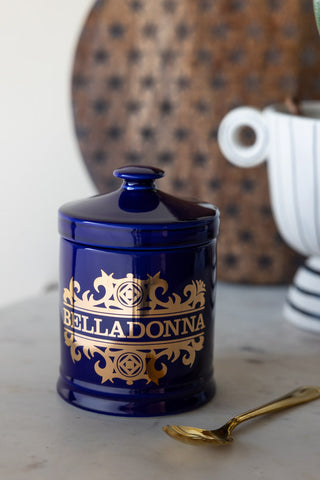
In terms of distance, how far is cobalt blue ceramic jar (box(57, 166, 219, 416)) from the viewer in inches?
21.4

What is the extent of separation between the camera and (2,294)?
1282 millimetres

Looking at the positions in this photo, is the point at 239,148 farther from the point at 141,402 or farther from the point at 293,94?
the point at 141,402

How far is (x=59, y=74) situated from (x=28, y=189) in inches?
8.1

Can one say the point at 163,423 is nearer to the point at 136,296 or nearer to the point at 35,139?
the point at 136,296

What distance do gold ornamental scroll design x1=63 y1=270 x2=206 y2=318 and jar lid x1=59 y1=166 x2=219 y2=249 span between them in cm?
3

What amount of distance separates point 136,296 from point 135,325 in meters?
0.02

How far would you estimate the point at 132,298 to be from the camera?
546mm

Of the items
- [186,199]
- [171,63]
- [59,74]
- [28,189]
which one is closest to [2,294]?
[28,189]

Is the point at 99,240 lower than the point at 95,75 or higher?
lower

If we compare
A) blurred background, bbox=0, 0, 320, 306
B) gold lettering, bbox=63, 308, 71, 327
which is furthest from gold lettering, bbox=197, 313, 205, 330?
blurred background, bbox=0, 0, 320, 306

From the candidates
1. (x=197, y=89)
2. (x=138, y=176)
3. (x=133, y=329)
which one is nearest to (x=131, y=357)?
(x=133, y=329)

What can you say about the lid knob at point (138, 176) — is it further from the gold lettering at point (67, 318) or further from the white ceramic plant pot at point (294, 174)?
the white ceramic plant pot at point (294, 174)

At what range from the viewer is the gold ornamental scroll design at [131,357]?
557 mm

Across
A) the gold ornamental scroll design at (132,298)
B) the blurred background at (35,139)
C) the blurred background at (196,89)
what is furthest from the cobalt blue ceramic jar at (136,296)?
the blurred background at (35,139)
